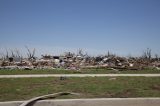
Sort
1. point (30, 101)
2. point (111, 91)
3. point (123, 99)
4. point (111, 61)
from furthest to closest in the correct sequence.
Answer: point (111, 61) < point (111, 91) < point (123, 99) < point (30, 101)

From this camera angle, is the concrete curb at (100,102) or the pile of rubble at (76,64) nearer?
the concrete curb at (100,102)

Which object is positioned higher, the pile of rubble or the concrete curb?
the pile of rubble

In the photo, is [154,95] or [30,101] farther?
[154,95]

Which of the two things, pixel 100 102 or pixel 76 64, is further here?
pixel 76 64

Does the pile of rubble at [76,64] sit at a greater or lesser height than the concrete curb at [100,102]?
greater

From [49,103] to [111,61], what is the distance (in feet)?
92.9

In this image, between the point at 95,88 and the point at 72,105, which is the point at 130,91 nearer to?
the point at 95,88

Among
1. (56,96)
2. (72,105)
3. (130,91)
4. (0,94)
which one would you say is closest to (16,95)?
(0,94)

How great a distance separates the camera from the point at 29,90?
469 inches

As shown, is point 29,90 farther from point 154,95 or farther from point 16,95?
point 154,95

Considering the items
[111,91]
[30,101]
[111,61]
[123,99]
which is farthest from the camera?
[111,61]

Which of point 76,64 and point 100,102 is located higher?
point 76,64

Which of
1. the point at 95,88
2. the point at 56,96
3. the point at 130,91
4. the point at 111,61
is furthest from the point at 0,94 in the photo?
the point at 111,61

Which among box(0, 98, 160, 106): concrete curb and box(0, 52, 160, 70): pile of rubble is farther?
box(0, 52, 160, 70): pile of rubble
